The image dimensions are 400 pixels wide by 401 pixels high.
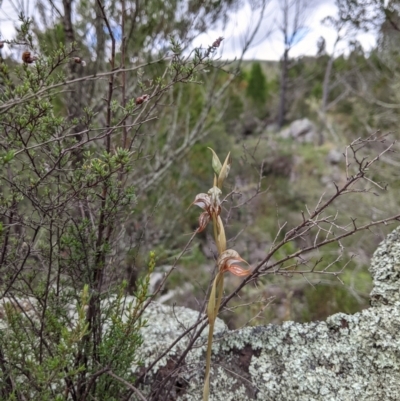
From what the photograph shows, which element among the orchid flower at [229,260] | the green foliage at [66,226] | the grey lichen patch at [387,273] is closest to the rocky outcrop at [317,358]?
the grey lichen patch at [387,273]

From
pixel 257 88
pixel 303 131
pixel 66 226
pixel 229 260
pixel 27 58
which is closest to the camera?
pixel 229 260

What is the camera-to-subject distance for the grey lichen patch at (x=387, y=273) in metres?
1.18

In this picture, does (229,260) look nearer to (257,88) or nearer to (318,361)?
(318,361)

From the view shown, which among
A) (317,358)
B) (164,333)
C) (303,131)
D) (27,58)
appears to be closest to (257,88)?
(303,131)

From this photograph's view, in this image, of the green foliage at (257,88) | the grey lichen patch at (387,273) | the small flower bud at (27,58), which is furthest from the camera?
the green foliage at (257,88)

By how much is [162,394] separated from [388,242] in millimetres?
853

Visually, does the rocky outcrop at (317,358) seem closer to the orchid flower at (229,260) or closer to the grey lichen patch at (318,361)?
the grey lichen patch at (318,361)

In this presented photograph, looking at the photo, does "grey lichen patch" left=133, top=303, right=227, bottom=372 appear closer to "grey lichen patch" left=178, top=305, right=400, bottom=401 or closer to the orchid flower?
"grey lichen patch" left=178, top=305, right=400, bottom=401

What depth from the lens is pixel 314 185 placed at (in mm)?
11742

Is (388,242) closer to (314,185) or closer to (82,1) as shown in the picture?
(82,1)

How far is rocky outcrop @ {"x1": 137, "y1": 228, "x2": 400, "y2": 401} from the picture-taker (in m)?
1.08

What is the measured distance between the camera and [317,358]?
44.7 inches

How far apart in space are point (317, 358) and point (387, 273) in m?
0.35

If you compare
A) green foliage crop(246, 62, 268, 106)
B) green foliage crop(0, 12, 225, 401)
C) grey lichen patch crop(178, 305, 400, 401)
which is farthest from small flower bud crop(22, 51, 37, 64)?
green foliage crop(246, 62, 268, 106)
